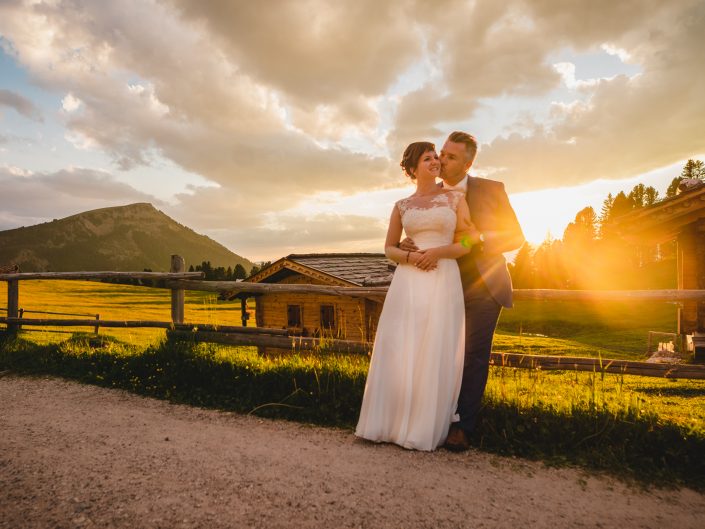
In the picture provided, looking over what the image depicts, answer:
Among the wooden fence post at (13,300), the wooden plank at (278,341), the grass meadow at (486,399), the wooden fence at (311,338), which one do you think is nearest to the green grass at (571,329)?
the wooden fence post at (13,300)

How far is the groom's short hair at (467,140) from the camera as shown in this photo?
3693mm

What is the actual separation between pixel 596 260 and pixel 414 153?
7691 cm

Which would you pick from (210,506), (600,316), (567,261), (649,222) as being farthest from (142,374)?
(567,261)

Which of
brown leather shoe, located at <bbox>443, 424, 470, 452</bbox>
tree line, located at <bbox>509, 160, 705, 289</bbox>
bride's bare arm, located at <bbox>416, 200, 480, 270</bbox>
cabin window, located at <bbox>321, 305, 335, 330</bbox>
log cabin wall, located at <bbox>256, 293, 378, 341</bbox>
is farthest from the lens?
tree line, located at <bbox>509, 160, 705, 289</bbox>

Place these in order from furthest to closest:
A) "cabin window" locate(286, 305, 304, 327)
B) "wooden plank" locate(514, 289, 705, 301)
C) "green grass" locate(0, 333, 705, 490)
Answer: "cabin window" locate(286, 305, 304, 327)
"wooden plank" locate(514, 289, 705, 301)
"green grass" locate(0, 333, 705, 490)

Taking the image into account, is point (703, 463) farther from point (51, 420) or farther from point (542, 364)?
point (51, 420)

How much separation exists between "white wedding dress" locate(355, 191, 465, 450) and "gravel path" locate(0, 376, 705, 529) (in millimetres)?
211

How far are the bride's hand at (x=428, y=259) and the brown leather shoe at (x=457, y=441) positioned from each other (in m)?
1.37

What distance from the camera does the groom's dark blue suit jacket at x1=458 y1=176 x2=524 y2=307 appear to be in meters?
3.57

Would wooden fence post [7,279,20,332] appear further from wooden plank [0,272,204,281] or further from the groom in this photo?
the groom

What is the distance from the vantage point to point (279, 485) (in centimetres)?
272

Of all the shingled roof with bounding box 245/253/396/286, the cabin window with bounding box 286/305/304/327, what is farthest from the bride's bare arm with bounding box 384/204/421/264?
the cabin window with bounding box 286/305/304/327

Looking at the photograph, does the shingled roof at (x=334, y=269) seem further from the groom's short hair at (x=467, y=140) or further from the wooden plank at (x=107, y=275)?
the groom's short hair at (x=467, y=140)

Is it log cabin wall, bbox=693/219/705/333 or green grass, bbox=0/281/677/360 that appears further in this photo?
green grass, bbox=0/281/677/360
